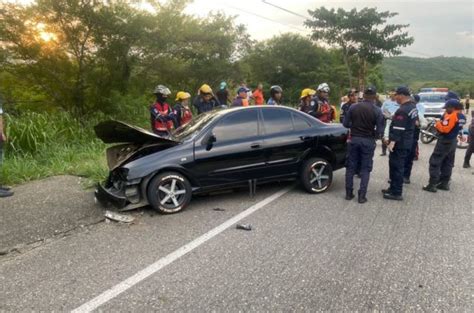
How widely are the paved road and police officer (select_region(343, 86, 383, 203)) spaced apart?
0.43m

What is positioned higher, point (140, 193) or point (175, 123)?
point (175, 123)

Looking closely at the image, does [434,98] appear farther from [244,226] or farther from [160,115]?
[244,226]

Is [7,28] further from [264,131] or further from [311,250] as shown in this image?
[311,250]

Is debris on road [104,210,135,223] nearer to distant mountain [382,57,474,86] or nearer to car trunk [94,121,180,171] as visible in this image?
car trunk [94,121,180,171]

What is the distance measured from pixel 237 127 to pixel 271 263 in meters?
2.49

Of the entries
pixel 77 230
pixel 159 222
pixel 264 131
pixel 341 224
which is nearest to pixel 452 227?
pixel 341 224

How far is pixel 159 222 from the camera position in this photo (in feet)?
15.3

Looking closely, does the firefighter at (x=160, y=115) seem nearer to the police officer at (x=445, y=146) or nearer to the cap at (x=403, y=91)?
the cap at (x=403, y=91)

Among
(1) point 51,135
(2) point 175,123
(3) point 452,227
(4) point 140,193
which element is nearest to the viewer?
(3) point 452,227

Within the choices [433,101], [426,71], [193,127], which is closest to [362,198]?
[193,127]

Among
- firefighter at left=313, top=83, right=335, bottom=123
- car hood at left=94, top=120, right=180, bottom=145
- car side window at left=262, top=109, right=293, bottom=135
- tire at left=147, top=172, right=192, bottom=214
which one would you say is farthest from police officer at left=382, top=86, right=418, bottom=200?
car hood at left=94, top=120, right=180, bottom=145

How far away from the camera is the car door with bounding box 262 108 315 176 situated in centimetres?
563

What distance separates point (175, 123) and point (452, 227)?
16.3 ft

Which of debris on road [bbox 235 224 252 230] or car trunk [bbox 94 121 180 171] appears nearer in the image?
debris on road [bbox 235 224 252 230]
